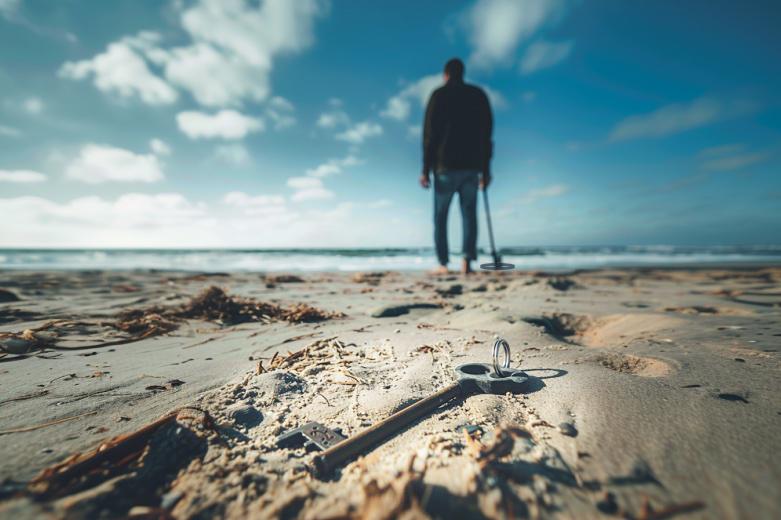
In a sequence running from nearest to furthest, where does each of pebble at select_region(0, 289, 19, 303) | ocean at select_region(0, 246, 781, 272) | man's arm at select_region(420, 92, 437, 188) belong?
1. pebble at select_region(0, 289, 19, 303)
2. man's arm at select_region(420, 92, 437, 188)
3. ocean at select_region(0, 246, 781, 272)

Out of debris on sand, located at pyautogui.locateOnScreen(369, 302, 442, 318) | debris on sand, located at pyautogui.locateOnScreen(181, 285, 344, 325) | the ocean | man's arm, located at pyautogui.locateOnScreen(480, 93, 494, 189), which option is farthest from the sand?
the ocean

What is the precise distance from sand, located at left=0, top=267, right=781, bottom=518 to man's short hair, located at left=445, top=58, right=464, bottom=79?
4.43 m

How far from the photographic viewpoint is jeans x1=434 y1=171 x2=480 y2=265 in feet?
17.3

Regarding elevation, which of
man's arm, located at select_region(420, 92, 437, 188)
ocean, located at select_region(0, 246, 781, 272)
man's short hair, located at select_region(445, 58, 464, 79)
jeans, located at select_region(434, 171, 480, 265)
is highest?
man's short hair, located at select_region(445, 58, 464, 79)

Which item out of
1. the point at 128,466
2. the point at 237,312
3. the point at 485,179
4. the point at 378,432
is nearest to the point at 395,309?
the point at 237,312

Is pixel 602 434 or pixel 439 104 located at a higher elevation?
pixel 439 104

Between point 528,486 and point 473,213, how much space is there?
4.75 meters

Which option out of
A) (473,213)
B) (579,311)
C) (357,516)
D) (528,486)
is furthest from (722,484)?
(473,213)

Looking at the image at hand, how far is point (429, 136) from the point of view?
17.0ft

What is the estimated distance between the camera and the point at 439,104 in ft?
17.0

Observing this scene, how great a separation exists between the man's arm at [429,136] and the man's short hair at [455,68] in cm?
55

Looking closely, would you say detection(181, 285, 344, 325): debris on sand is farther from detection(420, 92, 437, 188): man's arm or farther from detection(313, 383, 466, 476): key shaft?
detection(420, 92, 437, 188): man's arm

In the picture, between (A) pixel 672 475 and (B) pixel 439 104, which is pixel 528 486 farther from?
(B) pixel 439 104

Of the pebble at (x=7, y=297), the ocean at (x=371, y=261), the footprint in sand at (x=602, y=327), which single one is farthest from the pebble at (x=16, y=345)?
the ocean at (x=371, y=261)
